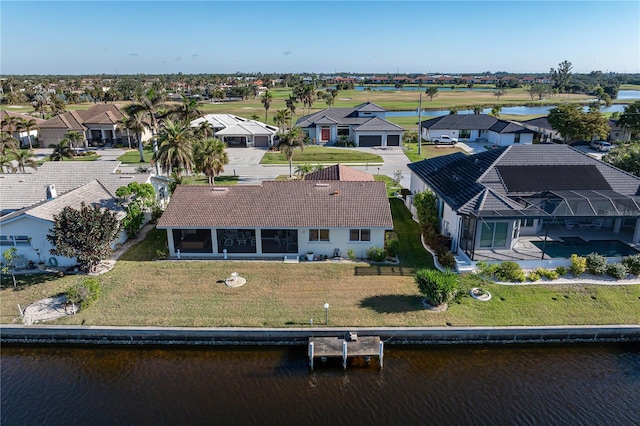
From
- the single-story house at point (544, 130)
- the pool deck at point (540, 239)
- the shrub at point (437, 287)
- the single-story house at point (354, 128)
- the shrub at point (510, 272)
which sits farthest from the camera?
the single-story house at point (354, 128)

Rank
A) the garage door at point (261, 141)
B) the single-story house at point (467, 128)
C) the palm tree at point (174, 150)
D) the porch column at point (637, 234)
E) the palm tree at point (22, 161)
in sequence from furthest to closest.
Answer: the single-story house at point (467, 128) → the garage door at point (261, 141) → the palm tree at point (22, 161) → the palm tree at point (174, 150) → the porch column at point (637, 234)

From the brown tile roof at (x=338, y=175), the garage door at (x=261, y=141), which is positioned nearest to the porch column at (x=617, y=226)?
the brown tile roof at (x=338, y=175)

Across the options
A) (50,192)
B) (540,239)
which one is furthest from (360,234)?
(50,192)

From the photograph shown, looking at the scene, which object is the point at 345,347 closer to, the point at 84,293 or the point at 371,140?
the point at 84,293

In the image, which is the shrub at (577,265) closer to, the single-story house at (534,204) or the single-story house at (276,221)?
the single-story house at (534,204)

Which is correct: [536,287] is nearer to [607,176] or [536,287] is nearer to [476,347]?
[476,347]

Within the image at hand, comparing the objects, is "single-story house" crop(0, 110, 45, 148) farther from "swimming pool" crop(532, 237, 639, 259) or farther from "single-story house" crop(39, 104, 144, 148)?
"swimming pool" crop(532, 237, 639, 259)
